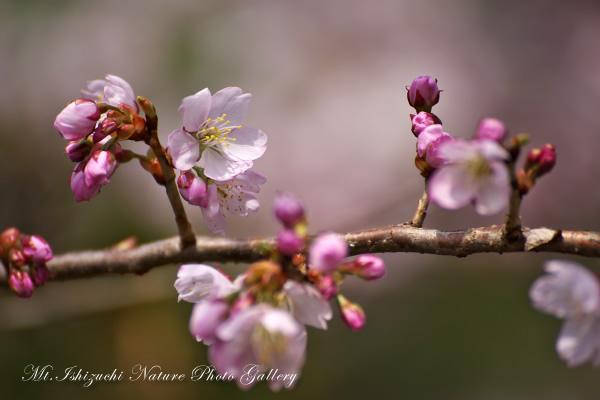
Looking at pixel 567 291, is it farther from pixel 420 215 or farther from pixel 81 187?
pixel 81 187

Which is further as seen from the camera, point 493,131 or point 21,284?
point 21,284

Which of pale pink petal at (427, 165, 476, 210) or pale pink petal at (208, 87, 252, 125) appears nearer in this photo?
pale pink petal at (427, 165, 476, 210)

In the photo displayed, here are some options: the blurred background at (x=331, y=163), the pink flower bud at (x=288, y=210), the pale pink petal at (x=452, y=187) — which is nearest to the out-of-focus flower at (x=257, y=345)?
the pink flower bud at (x=288, y=210)

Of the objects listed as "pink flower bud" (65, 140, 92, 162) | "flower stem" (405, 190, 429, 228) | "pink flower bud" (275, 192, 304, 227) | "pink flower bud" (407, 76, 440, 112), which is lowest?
"flower stem" (405, 190, 429, 228)

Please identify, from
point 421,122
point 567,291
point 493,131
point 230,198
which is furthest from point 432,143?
point 230,198

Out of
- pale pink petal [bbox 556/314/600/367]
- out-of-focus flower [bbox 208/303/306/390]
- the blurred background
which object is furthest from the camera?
the blurred background

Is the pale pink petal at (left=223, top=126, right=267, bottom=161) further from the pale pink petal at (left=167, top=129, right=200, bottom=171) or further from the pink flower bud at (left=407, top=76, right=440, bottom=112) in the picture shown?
the pink flower bud at (left=407, top=76, right=440, bottom=112)

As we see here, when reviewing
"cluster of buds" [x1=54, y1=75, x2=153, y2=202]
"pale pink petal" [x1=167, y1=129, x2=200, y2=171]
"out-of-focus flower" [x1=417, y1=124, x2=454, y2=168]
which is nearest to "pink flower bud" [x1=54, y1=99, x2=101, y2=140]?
"cluster of buds" [x1=54, y1=75, x2=153, y2=202]
